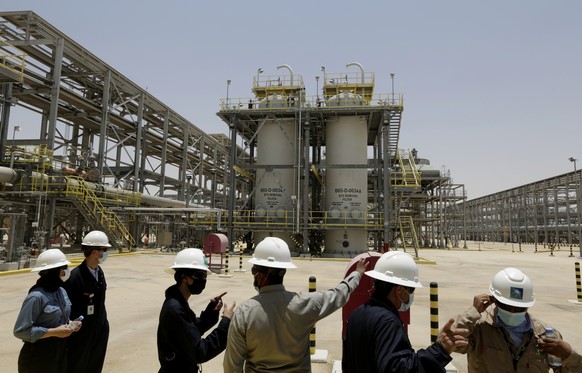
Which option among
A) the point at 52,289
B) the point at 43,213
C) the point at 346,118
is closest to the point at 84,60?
the point at 43,213

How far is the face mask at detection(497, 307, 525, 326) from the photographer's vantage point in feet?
9.72

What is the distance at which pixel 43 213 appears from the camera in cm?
2141

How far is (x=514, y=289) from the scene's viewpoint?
2904mm

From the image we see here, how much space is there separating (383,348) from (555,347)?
4.55ft

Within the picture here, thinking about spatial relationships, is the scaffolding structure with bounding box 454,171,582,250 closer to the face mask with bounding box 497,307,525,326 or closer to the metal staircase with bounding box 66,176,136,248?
the metal staircase with bounding box 66,176,136,248

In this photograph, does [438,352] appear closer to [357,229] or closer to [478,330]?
[478,330]

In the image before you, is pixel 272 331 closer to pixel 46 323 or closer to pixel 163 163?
pixel 46 323

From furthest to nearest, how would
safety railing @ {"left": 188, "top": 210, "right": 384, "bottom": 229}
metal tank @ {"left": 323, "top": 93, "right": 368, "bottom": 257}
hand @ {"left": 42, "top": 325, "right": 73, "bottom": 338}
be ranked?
metal tank @ {"left": 323, "top": 93, "right": 368, "bottom": 257}
safety railing @ {"left": 188, "top": 210, "right": 384, "bottom": 229}
hand @ {"left": 42, "top": 325, "right": 73, "bottom": 338}

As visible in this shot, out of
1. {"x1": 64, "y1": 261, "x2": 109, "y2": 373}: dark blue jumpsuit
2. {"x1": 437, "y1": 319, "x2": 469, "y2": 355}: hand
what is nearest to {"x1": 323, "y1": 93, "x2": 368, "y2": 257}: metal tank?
{"x1": 64, "y1": 261, "x2": 109, "y2": 373}: dark blue jumpsuit

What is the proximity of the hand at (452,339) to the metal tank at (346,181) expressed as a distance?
2232 centimetres

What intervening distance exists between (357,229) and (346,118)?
7984 mm

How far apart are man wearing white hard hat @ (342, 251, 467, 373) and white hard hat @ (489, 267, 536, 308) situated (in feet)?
2.53

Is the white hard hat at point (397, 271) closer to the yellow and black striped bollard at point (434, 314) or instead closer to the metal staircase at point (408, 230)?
the yellow and black striped bollard at point (434, 314)

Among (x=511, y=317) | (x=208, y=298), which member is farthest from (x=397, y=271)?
(x=208, y=298)
